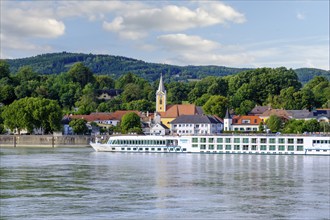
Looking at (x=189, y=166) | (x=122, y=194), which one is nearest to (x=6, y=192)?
(x=122, y=194)

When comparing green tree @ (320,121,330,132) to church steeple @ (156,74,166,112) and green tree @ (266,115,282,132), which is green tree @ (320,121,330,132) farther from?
church steeple @ (156,74,166,112)

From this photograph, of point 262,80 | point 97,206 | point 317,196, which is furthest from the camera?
point 262,80

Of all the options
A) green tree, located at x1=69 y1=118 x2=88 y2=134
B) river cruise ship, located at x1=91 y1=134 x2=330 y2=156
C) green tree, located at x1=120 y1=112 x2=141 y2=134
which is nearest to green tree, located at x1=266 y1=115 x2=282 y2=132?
green tree, located at x1=120 y1=112 x2=141 y2=134

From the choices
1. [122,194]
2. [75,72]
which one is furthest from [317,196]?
[75,72]

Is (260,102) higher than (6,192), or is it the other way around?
(260,102)

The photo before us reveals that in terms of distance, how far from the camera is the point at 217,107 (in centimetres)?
10769

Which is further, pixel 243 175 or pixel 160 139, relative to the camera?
pixel 160 139

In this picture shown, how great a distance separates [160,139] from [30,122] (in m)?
27.1

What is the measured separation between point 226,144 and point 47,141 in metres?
29.1

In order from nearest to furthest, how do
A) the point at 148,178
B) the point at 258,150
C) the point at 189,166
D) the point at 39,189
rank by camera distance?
1. the point at 39,189
2. the point at 148,178
3. the point at 189,166
4. the point at 258,150

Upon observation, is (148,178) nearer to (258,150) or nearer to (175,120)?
(258,150)

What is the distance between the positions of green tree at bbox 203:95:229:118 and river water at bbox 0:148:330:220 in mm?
54120

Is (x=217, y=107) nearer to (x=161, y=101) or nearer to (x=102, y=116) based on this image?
(x=161, y=101)

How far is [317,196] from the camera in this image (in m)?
33.5
